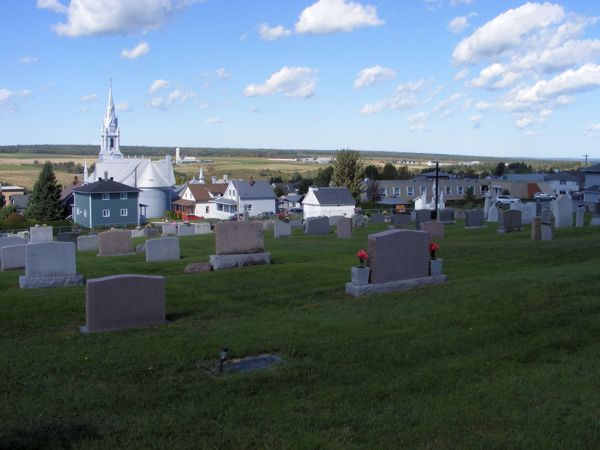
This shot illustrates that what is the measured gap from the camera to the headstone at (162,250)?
69.9ft

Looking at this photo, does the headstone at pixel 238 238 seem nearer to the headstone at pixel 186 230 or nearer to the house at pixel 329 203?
the headstone at pixel 186 230

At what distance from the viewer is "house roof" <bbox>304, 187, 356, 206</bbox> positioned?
65500 mm

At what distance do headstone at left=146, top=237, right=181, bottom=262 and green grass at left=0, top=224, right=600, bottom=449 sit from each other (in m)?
5.76

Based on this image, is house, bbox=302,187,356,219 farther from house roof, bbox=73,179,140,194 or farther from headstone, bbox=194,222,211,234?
headstone, bbox=194,222,211,234

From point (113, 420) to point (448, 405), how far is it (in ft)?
12.4

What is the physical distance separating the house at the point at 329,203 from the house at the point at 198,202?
51.6 feet

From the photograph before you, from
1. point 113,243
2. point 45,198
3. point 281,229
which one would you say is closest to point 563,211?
point 281,229

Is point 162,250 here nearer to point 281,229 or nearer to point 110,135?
point 281,229

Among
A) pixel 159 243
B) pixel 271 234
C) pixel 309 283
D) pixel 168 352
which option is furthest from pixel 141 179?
pixel 168 352

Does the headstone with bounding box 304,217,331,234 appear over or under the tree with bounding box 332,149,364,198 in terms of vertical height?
under

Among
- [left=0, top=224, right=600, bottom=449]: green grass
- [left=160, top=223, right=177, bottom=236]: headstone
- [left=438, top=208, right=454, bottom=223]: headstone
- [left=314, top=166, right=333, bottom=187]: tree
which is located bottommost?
[left=160, top=223, right=177, bottom=236]: headstone

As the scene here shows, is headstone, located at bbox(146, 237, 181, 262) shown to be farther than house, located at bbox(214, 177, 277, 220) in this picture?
No

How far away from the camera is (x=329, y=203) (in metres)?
65.3

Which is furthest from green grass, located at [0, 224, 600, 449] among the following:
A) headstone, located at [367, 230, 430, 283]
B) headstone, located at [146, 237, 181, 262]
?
headstone, located at [146, 237, 181, 262]
